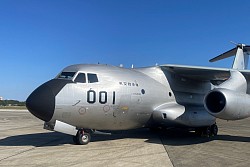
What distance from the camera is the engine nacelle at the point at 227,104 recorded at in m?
10.9

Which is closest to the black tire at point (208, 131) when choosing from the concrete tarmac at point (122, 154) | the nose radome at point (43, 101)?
the concrete tarmac at point (122, 154)

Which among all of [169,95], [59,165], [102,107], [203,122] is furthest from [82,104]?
[203,122]

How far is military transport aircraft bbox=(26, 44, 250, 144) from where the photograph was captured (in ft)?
33.4

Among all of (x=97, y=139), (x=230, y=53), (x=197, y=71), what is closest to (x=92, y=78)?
(x=97, y=139)

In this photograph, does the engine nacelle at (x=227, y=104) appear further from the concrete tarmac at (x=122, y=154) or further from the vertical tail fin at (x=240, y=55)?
the vertical tail fin at (x=240, y=55)

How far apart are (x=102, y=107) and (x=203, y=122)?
5203mm

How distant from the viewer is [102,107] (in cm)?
1091

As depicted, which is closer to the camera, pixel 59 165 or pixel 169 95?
pixel 59 165

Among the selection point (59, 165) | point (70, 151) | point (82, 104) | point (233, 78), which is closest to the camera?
point (59, 165)

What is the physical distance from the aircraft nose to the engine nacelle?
5.80 m

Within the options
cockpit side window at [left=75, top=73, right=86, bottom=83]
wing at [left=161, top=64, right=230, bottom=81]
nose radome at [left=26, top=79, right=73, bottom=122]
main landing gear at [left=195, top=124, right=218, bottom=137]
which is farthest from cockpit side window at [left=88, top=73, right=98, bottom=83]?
main landing gear at [left=195, top=124, right=218, bottom=137]

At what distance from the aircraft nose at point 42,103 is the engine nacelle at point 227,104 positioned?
228 inches

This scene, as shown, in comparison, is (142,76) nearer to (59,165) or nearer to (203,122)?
(203,122)

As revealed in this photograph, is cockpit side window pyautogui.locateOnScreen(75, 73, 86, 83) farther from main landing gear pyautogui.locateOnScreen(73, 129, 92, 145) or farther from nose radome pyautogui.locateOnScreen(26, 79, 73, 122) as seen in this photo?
main landing gear pyautogui.locateOnScreen(73, 129, 92, 145)
